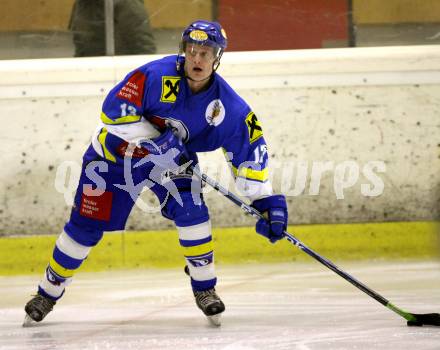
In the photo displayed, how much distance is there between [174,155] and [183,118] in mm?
144

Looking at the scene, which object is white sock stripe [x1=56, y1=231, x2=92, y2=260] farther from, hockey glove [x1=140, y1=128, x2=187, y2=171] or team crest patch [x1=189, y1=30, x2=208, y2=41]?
team crest patch [x1=189, y1=30, x2=208, y2=41]

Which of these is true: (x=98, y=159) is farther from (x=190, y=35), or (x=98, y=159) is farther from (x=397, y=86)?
(x=397, y=86)

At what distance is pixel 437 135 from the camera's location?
4824mm

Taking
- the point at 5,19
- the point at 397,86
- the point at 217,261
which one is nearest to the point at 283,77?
the point at 397,86

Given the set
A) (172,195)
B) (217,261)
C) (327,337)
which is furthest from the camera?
(217,261)

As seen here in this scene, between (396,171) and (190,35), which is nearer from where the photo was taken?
(190,35)

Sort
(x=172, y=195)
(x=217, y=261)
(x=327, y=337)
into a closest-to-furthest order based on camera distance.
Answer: (x=327, y=337)
(x=172, y=195)
(x=217, y=261)

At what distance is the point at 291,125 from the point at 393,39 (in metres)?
0.70

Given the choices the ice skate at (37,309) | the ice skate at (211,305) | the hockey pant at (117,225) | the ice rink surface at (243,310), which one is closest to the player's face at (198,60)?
the hockey pant at (117,225)

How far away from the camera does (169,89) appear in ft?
10.8

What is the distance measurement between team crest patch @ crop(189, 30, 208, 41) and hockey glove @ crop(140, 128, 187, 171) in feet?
1.11

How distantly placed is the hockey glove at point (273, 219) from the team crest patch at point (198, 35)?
2.05ft

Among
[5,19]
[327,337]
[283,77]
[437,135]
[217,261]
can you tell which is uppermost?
[5,19]

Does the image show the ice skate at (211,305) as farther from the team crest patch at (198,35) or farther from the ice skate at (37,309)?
the team crest patch at (198,35)
